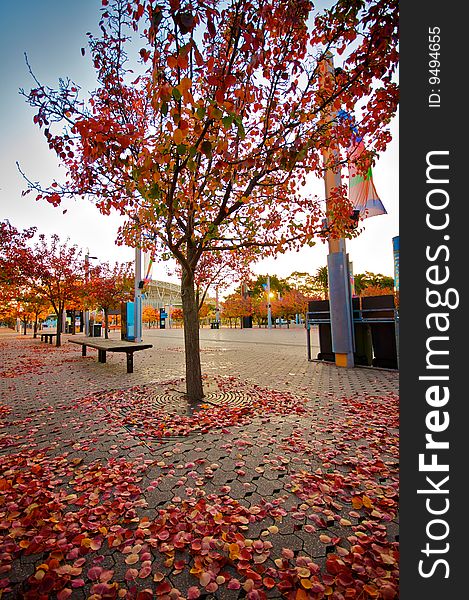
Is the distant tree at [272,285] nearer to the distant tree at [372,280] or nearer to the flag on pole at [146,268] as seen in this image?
the distant tree at [372,280]

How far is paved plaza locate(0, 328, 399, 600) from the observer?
1.67m

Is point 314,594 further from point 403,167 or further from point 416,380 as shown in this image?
point 403,167

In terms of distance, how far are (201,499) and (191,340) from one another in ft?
10.1

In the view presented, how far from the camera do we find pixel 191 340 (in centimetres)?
532

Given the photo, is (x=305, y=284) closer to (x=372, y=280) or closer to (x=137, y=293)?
(x=372, y=280)

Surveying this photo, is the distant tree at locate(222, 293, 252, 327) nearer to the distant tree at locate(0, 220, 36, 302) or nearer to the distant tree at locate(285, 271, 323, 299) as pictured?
the distant tree at locate(285, 271, 323, 299)

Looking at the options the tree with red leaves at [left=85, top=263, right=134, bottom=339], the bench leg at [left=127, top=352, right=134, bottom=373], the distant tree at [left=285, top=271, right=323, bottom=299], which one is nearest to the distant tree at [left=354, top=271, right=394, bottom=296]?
the distant tree at [left=285, top=271, right=323, bottom=299]

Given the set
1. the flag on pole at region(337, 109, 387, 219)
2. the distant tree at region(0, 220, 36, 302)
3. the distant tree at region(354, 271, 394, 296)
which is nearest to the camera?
the flag on pole at region(337, 109, 387, 219)

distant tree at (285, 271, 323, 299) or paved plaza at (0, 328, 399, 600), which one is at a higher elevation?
distant tree at (285, 271, 323, 299)

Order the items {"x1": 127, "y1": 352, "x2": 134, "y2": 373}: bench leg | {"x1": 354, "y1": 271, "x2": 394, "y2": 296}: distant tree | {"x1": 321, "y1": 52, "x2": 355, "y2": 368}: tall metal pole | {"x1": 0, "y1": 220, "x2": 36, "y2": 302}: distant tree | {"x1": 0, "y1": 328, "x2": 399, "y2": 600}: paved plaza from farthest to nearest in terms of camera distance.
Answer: {"x1": 354, "y1": 271, "x2": 394, "y2": 296}: distant tree, {"x1": 0, "y1": 220, "x2": 36, "y2": 302}: distant tree, {"x1": 127, "y1": 352, "x2": 134, "y2": 373}: bench leg, {"x1": 321, "y1": 52, "x2": 355, "y2": 368}: tall metal pole, {"x1": 0, "y1": 328, "x2": 399, "y2": 600}: paved plaza

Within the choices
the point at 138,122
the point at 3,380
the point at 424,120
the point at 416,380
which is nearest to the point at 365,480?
the point at 416,380

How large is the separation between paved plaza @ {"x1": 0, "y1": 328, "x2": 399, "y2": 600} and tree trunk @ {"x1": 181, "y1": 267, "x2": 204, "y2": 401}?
1.18 ft

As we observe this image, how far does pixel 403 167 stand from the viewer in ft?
4.37

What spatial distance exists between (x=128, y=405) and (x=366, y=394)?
172 inches
